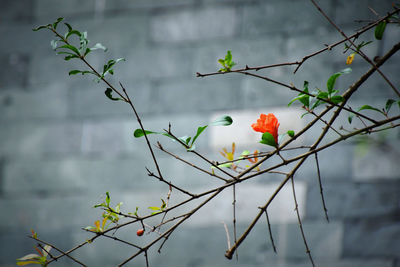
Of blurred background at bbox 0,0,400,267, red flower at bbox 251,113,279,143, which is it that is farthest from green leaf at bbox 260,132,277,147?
blurred background at bbox 0,0,400,267

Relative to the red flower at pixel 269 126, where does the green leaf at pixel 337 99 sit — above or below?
above

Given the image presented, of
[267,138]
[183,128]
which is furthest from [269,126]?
[183,128]

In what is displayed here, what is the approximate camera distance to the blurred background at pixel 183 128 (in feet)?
4.42

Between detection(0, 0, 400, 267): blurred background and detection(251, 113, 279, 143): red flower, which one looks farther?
detection(0, 0, 400, 267): blurred background

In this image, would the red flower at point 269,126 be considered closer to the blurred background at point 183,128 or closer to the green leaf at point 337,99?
the green leaf at point 337,99

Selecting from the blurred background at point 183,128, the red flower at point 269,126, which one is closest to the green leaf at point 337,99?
the red flower at point 269,126

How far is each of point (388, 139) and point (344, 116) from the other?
0.15 meters

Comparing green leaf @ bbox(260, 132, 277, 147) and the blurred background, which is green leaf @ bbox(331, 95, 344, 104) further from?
the blurred background

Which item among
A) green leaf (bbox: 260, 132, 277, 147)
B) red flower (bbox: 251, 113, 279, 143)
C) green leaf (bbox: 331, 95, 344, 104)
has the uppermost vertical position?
green leaf (bbox: 331, 95, 344, 104)

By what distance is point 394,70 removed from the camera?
1.35 m

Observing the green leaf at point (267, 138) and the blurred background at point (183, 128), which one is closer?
the green leaf at point (267, 138)

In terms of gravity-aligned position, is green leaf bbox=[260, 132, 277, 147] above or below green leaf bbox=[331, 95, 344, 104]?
below

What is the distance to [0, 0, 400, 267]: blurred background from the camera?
1.35 metres

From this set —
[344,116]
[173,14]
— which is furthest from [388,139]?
[173,14]
